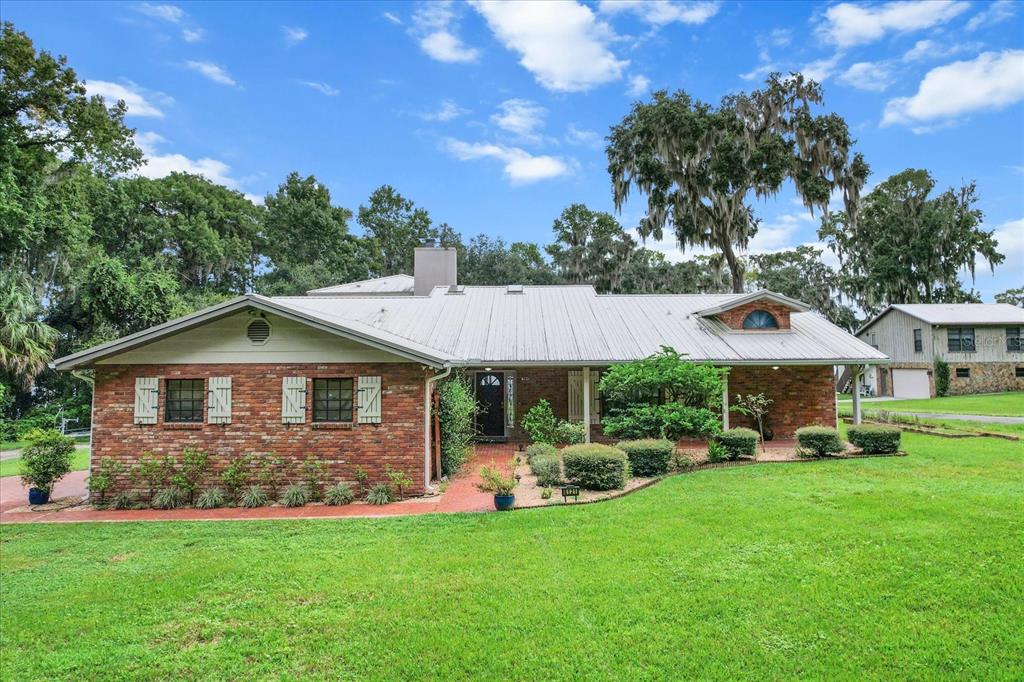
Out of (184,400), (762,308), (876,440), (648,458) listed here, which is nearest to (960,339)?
(762,308)

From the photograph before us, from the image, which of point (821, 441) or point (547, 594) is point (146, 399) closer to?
point (547, 594)

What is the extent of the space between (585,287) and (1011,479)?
45.7ft

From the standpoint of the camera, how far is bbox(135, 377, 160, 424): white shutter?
9797 millimetres

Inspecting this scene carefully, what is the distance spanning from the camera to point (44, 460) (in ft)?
33.3

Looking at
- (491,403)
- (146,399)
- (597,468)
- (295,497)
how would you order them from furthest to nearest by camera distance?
(491,403) < (146,399) < (597,468) < (295,497)

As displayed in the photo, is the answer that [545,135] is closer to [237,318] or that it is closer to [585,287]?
[585,287]

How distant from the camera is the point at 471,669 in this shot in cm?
411

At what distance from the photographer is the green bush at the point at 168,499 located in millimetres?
9484

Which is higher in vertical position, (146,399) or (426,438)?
(146,399)

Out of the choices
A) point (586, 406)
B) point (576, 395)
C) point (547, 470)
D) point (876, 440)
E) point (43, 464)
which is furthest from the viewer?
point (576, 395)

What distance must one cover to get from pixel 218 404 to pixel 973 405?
30.0 m

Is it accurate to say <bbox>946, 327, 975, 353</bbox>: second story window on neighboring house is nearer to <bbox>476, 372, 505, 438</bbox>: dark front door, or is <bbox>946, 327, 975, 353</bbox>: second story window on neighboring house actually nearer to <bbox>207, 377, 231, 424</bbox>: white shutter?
<bbox>476, 372, 505, 438</bbox>: dark front door

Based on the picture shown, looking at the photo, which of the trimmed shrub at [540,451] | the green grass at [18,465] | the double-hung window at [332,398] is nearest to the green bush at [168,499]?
the double-hung window at [332,398]

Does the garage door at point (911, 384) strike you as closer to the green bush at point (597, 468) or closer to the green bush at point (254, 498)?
the green bush at point (597, 468)
